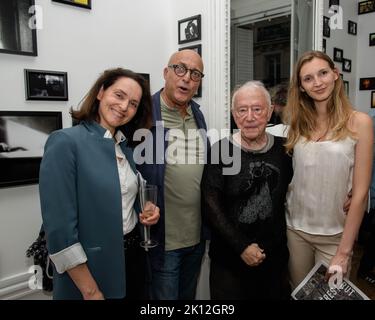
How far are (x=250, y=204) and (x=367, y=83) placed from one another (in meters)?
2.12

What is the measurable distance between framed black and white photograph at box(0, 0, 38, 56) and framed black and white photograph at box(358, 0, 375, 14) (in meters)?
2.60

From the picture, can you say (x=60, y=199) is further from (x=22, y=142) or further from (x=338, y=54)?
(x=338, y=54)

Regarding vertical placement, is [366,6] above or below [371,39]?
above

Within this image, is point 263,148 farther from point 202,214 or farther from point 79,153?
point 79,153

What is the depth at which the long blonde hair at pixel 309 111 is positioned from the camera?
4.52 ft

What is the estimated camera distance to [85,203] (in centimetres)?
114

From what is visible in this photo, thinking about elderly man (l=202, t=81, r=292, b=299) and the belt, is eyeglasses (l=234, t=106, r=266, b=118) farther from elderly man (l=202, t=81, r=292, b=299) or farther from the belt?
the belt

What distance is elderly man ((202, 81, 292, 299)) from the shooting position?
1413mm

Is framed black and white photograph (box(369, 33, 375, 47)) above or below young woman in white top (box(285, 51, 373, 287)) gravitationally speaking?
above

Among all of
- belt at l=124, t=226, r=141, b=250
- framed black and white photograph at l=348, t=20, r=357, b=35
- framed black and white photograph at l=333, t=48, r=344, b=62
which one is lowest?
belt at l=124, t=226, r=141, b=250

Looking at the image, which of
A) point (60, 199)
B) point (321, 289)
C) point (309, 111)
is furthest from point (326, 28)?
point (60, 199)

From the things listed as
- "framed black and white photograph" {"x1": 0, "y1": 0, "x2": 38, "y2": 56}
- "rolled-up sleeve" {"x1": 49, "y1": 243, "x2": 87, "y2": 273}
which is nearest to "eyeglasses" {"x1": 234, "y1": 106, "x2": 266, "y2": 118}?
"rolled-up sleeve" {"x1": 49, "y1": 243, "x2": 87, "y2": 273}

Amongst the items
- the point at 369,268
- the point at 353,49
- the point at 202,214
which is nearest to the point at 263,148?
the point at 202,214
